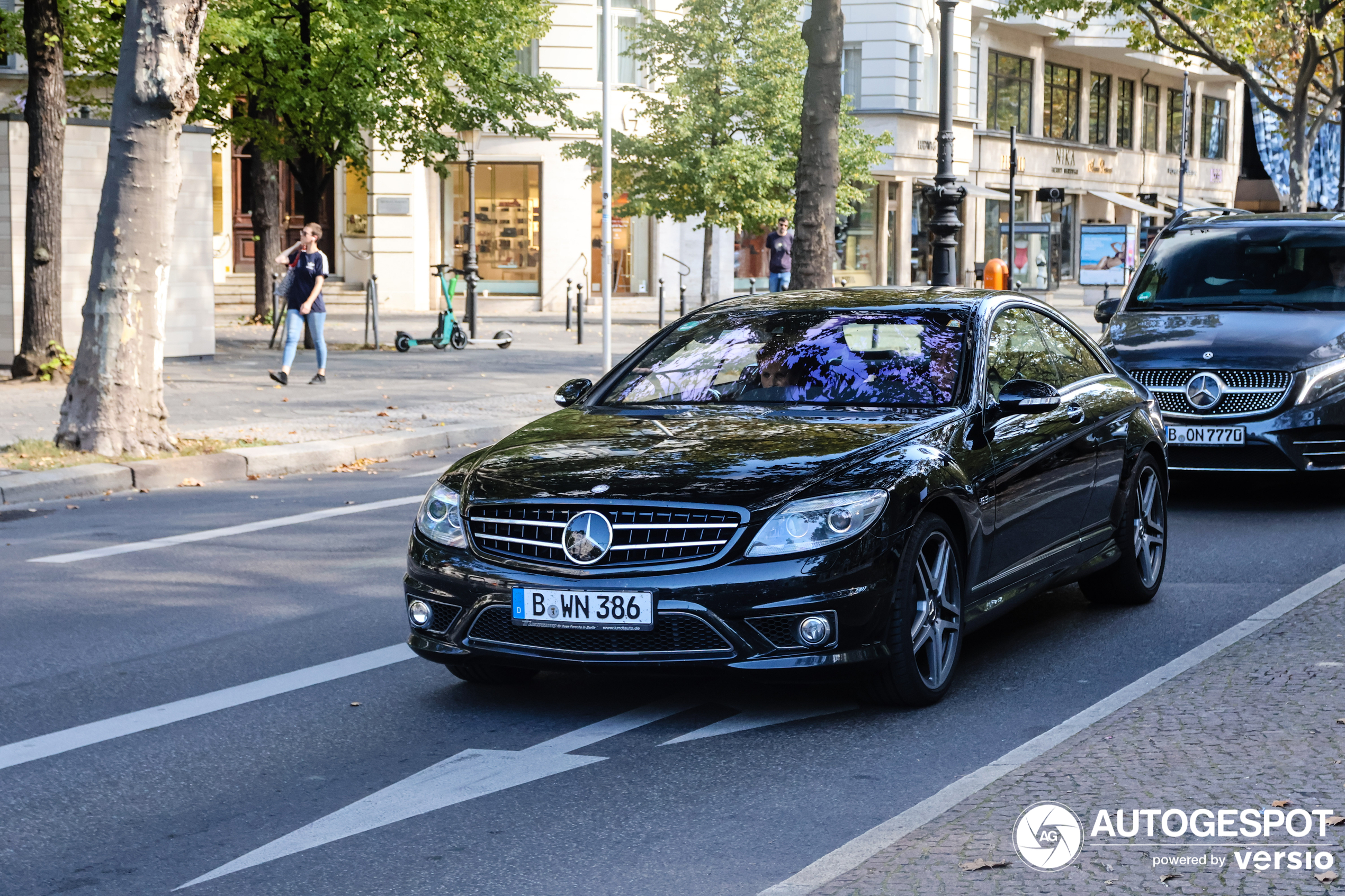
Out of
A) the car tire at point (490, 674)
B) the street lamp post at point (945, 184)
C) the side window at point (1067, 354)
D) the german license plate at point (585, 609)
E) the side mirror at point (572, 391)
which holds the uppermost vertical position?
the street lamp post at point (945, 184)

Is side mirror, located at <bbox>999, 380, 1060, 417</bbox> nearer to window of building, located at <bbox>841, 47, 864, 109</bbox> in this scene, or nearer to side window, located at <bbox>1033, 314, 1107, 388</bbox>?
side window, located at <bbox>1033, 314, 1107, 388</bbox>

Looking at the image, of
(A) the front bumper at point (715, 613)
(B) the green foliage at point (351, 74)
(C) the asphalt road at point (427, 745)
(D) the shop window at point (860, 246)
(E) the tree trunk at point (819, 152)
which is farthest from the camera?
(D) the shop window at point (860, 246)

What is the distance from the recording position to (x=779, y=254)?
30156 mm

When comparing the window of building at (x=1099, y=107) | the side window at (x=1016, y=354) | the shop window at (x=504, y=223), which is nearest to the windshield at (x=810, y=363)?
the side window at (x=1016, y=354)

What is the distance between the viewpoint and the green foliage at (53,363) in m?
19.1

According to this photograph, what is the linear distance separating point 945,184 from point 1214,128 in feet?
167

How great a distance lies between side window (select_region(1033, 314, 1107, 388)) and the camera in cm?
791

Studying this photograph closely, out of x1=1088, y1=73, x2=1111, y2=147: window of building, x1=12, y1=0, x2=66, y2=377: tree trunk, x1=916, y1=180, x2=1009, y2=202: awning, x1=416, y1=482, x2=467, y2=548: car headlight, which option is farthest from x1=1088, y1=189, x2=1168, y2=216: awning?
x1=416, y1=482, x2=467, y2=548: car headlight

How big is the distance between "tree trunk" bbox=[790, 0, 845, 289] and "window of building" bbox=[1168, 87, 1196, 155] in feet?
153

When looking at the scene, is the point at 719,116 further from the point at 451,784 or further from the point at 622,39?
the point at 451,784

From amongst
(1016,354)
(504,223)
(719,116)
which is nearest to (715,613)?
(1016,354)

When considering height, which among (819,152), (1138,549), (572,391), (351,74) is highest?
(351,74)

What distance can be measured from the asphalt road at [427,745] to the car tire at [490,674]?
46 millimetres

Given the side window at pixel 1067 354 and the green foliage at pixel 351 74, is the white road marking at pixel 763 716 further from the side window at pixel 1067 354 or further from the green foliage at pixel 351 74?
the green foliage at pixel 351 74
